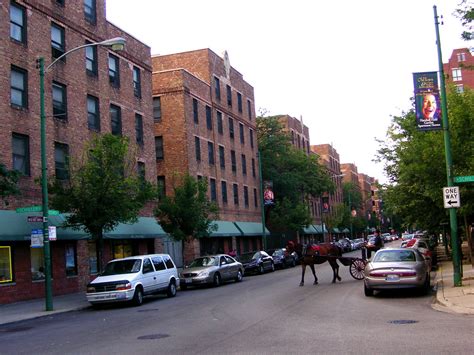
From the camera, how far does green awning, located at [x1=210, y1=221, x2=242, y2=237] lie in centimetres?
4054

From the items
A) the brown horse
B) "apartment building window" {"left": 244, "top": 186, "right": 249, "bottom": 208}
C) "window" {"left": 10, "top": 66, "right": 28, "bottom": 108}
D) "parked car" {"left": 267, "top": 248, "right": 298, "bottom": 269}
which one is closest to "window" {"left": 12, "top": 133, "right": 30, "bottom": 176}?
"window" {"left": 10, "top": 66, "right": 28, "bottom": 108}

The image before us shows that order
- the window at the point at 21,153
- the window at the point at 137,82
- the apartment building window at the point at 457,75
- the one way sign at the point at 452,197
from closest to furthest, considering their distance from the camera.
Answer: the one way sign at the point at 452,197 → the window at the point at 21,153 → the window at the point at 137,82 → the apartment building window at the point at 457,75

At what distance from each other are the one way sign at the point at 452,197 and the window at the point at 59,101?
56.6ft

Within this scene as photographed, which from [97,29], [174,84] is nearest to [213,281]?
[97,29]

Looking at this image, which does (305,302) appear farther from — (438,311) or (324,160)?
(324,160)

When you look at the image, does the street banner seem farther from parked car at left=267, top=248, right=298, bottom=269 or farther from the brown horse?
parked car at left=267, top=248, right=298, bottom=269

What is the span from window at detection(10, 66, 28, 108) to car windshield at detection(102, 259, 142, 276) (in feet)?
27.9

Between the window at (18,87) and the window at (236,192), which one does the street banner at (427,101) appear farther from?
the window at (236,192)

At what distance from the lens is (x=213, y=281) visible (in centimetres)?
2511

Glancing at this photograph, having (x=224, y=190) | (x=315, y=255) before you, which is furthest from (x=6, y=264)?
(x=224, y=190)

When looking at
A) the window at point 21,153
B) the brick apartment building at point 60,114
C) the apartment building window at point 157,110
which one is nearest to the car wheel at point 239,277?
the brick apartment building at point 60,114

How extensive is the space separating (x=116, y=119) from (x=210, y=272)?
11.0 meters

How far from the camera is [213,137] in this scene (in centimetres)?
4441

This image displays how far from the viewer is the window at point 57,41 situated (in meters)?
26.4
